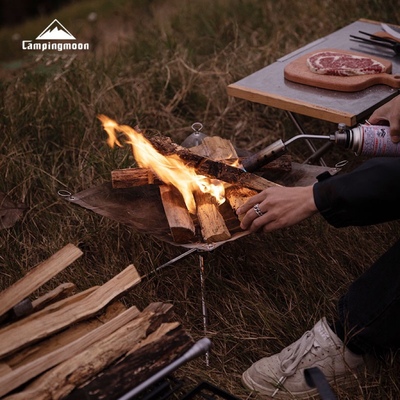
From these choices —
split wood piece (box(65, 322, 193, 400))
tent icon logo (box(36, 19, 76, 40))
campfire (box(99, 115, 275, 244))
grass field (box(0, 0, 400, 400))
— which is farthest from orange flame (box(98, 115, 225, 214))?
tent icon logo (box(36, 19, 76, 40))

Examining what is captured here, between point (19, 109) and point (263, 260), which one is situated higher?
point (19, 109)

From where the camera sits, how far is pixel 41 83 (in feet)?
14.9

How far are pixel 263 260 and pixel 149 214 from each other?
0.67 metres

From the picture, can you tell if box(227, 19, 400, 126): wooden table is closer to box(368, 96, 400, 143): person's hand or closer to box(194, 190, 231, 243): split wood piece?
box(368, 96, 400, 143): person's hand

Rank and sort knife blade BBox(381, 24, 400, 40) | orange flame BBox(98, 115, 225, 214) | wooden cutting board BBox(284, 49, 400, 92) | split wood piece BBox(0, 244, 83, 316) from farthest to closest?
knife blade BBox(381, 24, 400, 40) < wooden cutting board BBox(284, 49, 400, 92) < orange flame BBox(98, 115, 225, 214) < split wood piece BBox(0, 244, 83, 316)

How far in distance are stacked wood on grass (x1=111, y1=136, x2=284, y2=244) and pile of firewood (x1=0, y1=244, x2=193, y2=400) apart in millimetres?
389

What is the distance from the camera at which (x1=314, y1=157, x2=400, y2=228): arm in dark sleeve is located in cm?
208

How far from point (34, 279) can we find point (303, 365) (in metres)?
1.01

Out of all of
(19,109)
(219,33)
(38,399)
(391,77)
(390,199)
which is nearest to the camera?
(38,399)

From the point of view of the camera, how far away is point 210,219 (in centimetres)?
255

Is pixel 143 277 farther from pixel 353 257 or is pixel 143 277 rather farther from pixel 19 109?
pixel 19 109

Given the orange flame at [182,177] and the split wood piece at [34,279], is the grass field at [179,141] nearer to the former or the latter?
the orange flame at [182,177]

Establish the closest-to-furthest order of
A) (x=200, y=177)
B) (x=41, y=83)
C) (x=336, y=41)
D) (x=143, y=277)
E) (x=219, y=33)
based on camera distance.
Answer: (x=200, y=177) → (x=143, y=277) → (x=336, y=41) → (x=41, y=83) → (x=219, y=33)

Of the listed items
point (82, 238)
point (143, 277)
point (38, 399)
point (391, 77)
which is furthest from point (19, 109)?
point (38, 399)
